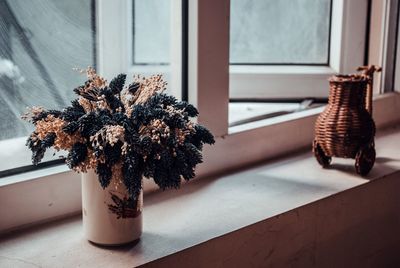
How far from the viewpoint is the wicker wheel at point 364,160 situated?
1.35 metres

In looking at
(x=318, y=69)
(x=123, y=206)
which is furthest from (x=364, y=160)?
(x=123, y=206)

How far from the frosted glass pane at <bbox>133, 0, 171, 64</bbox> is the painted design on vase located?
372mm

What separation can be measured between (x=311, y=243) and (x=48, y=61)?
54 cm

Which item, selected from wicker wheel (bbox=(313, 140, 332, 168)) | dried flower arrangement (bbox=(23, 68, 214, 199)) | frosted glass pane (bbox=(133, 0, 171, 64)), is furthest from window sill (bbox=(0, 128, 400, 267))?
frosted glass pane (bbox=(133, 0, 171, 64))

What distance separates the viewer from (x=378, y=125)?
5.63ft

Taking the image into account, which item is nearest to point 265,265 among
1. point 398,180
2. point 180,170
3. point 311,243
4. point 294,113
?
point 311,243

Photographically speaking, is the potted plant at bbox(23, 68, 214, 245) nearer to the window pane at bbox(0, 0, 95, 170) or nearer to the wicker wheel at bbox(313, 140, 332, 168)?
the window pane at bbox(0, 0, 95, 170)

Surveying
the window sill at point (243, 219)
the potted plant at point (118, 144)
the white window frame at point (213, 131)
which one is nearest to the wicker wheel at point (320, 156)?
the window sill at point (243, 219)


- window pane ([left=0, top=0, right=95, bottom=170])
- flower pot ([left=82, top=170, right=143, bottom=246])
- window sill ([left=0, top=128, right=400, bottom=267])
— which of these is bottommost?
window sill ([left=0, top=128, right=400, bottom=267])

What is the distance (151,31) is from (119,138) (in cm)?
42

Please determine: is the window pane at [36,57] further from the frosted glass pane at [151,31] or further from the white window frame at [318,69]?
the white window frame at [318,69]

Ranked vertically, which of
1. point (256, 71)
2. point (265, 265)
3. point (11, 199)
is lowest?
point (265, 265)

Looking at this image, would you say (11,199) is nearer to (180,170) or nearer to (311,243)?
(180,170)

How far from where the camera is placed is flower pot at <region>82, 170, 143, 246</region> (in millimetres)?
999
